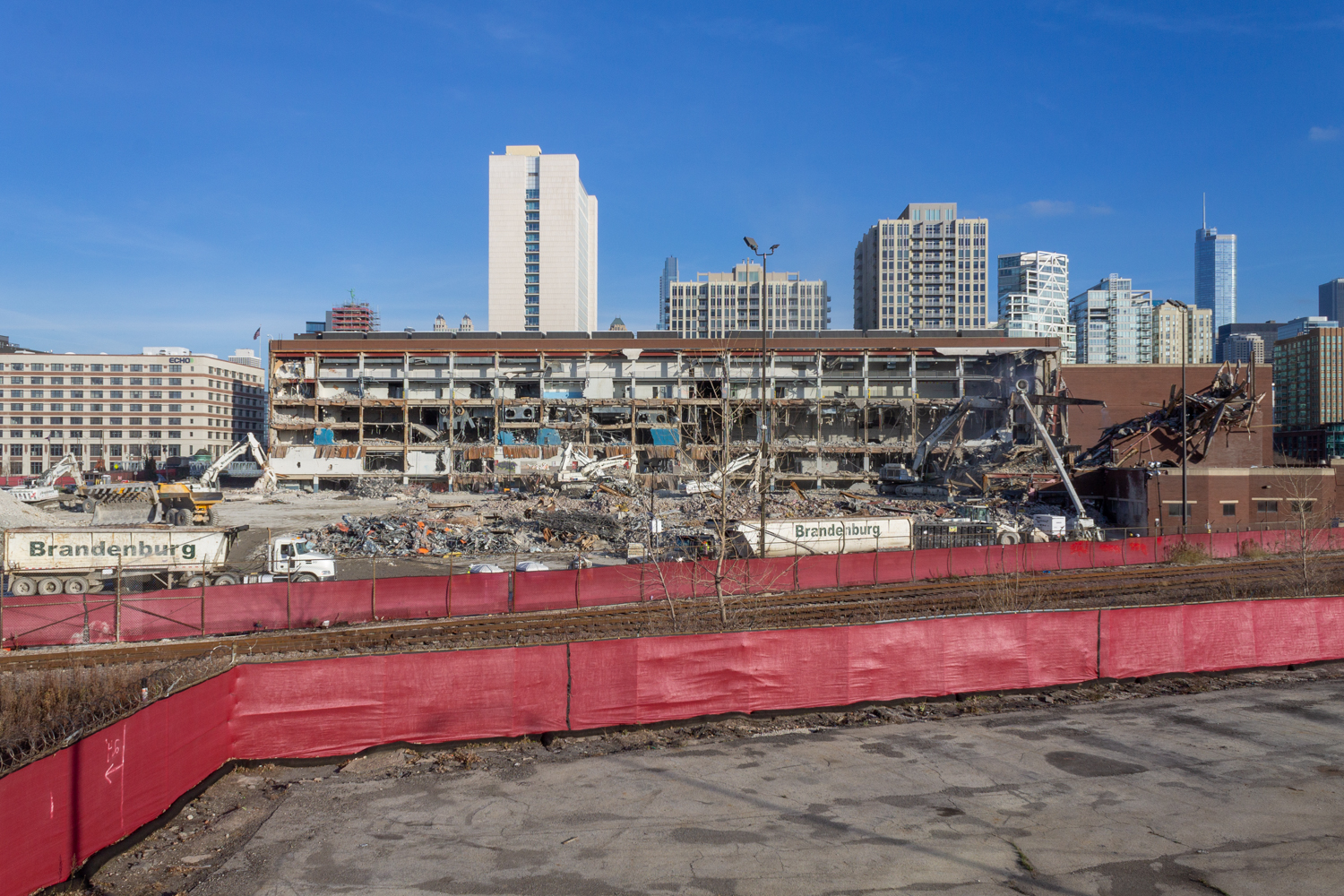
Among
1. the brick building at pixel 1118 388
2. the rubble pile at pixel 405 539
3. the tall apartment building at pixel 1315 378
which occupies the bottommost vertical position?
the rubble pile at pixel 405 539

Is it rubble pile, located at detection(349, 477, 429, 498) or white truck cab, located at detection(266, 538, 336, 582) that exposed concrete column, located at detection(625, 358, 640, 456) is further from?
white truck cab, located at detection(266, 538, 336, 582)

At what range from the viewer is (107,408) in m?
119

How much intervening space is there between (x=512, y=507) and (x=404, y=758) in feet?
119

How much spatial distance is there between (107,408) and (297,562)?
121m

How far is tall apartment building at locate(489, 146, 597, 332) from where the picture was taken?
12056 cm

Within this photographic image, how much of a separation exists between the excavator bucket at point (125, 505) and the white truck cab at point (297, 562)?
2049cm

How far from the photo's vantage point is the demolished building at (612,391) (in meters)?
75.4

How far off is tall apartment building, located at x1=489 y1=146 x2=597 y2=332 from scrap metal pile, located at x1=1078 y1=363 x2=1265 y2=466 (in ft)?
292

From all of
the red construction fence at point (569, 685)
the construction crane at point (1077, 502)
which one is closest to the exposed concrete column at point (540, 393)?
the construction crane at point (1077, 502)

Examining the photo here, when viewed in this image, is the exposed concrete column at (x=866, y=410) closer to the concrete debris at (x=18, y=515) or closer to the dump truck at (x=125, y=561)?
the dump truck at (x=125, y=561)

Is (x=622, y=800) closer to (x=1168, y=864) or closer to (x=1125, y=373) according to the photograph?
(x=1168, y=864)

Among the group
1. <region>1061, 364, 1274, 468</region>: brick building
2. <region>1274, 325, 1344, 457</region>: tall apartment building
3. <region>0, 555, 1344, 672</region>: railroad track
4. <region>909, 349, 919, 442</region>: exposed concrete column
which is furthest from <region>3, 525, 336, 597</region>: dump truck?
<region>1274, 325, 1344, 457</region>: tall apartment building

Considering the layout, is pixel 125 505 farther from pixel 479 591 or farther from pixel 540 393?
pixel 540 393

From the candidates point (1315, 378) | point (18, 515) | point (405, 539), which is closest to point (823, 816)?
point (405, 539)
